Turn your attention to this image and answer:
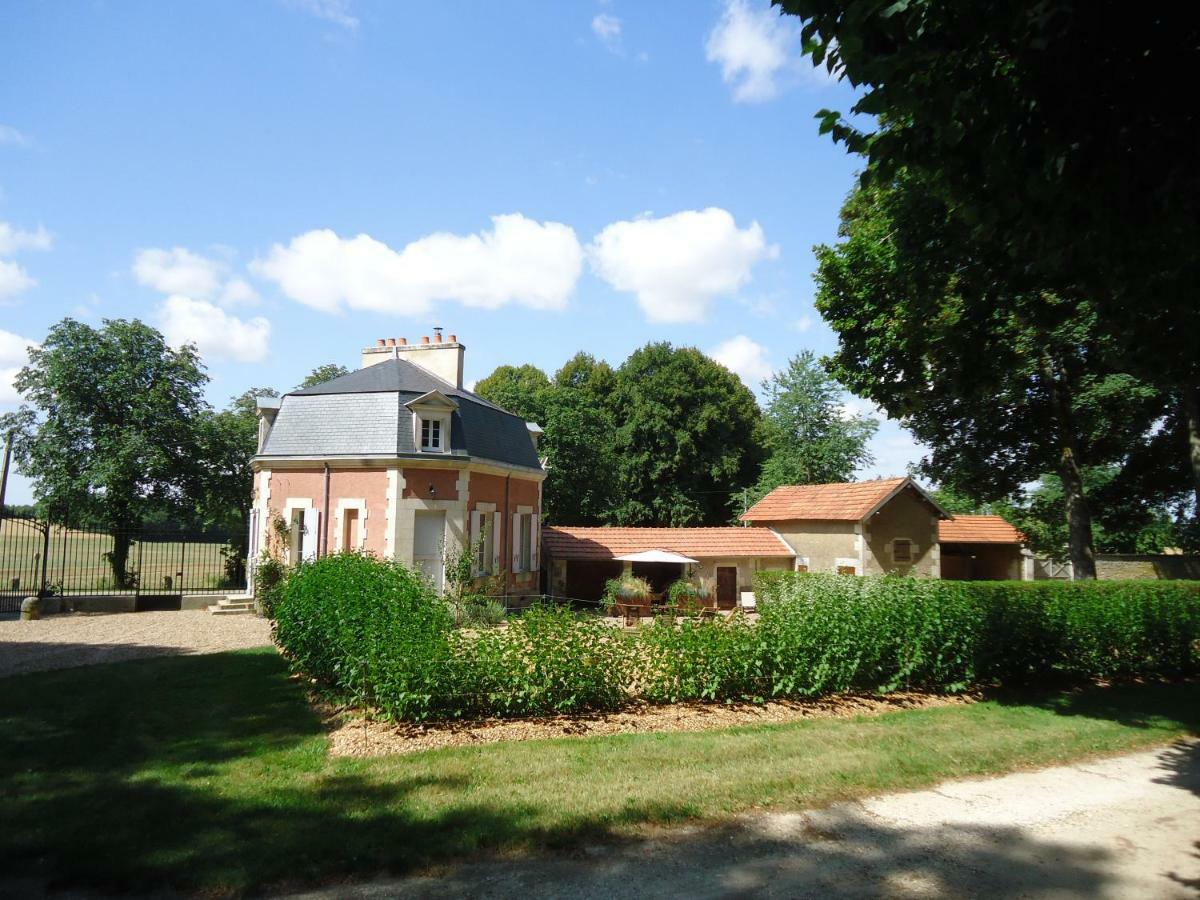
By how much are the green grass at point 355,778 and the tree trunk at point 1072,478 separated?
11.1m

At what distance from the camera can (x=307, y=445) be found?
1973 centimetres

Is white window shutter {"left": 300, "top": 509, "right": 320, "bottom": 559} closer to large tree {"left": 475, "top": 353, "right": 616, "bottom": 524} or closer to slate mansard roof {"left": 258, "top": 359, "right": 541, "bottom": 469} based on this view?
slate mansard roof {"left": 258, "top": 359, "right": 541, "bottom": 469}

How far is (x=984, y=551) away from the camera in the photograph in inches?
1177

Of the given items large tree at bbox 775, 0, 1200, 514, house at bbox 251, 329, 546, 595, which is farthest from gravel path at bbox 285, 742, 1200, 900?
house at bbox 251, 329, 546, 595

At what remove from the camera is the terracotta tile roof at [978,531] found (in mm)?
28484

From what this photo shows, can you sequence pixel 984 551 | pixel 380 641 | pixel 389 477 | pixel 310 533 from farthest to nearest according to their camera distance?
pixel 984 551, pixel 310 533, pixel 389 477, pixel 380 641

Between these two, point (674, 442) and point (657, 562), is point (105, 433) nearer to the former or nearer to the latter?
point (657, 562)

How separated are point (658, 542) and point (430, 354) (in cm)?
1038

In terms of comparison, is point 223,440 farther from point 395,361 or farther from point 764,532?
point 764,532

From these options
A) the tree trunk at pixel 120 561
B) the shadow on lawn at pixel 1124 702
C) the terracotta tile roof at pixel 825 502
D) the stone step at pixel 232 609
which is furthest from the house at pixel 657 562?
the shadow on lawn at pixel 1124 702

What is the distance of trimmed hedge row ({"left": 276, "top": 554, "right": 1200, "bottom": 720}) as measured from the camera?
7742 millimetres

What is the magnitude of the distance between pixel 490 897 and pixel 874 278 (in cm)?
1364

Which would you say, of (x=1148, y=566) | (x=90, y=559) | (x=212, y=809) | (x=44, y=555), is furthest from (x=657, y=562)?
(x=212, y=809)

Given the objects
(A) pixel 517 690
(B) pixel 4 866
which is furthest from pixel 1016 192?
(B) pixel 4 866
